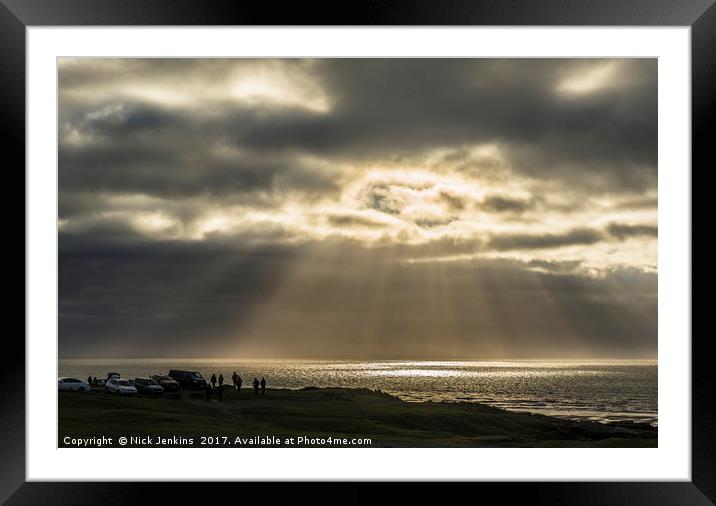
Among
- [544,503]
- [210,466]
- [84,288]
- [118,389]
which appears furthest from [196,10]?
[84,288]

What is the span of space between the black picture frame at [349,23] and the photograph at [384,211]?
3240 centimetres

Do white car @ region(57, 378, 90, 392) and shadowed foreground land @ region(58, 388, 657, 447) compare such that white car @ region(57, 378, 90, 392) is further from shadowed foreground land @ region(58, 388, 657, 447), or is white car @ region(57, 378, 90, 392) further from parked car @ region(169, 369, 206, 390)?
parked car @ region(169, 369, 206, 390)

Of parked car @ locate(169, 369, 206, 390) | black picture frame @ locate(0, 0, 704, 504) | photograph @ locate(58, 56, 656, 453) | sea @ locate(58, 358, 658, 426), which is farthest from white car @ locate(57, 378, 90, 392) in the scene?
sea @ locate(58, 358, 658, 426)

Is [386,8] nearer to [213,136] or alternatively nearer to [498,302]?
[213,136]

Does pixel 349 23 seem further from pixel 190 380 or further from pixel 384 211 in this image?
pixel 384 211

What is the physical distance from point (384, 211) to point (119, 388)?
45.8m

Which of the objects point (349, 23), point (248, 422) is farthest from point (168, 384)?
point (349, 23)

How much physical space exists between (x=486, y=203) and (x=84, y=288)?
34.6 meters

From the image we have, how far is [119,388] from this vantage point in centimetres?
2314

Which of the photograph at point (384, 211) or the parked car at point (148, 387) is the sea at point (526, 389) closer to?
the photograph at point (384, 211)

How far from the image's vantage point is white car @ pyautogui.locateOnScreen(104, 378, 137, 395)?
2254 centimetres

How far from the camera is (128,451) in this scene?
17.6ft

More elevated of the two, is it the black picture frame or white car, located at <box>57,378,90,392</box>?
the black picture frame

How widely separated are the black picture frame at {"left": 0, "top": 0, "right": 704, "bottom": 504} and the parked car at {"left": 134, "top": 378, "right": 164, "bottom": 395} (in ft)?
56.7
